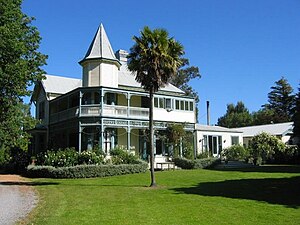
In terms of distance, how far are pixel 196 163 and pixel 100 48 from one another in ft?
44.9

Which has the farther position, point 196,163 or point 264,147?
point 264,147

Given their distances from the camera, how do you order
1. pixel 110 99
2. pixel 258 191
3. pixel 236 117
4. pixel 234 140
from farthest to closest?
pixel 236 117, pixel 234 140, pixel 110 99, pixel 258 191

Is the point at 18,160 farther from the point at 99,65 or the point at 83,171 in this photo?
the point at 99,65

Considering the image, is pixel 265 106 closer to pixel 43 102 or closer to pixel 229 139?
pixel 229 139

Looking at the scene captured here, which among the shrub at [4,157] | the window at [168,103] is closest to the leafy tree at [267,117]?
the window at [168,103]

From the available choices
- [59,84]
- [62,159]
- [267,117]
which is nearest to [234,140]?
[59,84]

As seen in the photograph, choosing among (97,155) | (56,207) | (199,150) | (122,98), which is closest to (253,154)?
(199,150)

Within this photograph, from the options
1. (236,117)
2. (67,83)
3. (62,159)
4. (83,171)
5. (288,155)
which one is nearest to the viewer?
(83,171)

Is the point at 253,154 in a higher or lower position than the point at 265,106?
lower

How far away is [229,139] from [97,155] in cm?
2061

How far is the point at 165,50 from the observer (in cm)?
1964

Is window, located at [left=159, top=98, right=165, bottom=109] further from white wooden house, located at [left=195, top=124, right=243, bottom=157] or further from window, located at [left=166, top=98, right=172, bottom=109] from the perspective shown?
white wooden house, located at [left=195, top=124, right=243, bottom=157]

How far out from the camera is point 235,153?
39312 millimetres

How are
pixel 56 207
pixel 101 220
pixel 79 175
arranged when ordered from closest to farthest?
1. pixel 101 220
2. pixel 56 207
3. pixel 79 175
